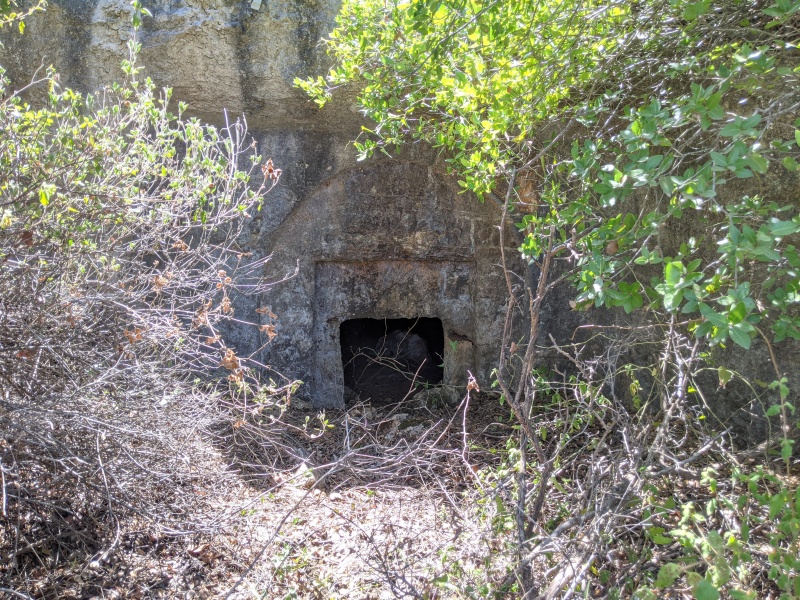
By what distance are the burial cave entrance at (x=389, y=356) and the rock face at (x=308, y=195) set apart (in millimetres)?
618

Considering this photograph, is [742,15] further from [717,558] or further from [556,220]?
[717,558]

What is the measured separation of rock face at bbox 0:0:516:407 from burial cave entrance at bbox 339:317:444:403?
62 cm

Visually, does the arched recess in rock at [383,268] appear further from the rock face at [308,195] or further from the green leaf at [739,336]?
the green leaf at [739,336]

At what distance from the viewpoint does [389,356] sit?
→ 6156mm

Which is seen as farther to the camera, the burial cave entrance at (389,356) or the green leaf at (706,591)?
the burial cave entrance at (389,356)

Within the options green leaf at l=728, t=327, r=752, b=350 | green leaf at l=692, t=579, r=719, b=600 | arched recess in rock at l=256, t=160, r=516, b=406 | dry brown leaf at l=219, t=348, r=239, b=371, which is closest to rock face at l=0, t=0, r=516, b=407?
arched recess in rock at l=256, t=160, r=516, b=406

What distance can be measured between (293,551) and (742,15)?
2.87 metres

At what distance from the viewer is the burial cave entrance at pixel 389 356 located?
5.54 m

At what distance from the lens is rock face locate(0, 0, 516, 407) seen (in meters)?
4.22

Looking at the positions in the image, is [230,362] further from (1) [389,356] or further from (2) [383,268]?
(1) [389,356]

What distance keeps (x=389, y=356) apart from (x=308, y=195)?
81.2 inches

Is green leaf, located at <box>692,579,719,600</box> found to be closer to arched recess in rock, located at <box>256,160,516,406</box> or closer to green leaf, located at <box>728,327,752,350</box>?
green leaf, located at <box>728,327,752,350</box>

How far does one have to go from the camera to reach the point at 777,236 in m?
1.78

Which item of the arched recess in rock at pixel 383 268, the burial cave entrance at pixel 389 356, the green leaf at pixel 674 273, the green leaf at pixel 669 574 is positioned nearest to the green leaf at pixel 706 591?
the green leaf at pixel 669 574
